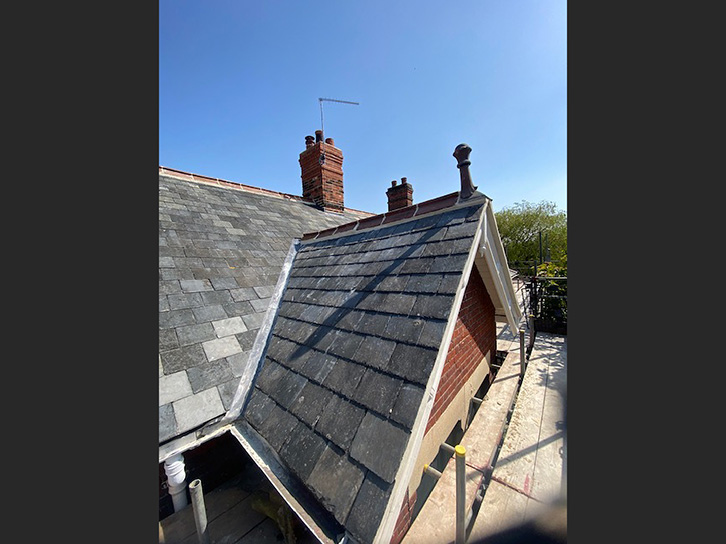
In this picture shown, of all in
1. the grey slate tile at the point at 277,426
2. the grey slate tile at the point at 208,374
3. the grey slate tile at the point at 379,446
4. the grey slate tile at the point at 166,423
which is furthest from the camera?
the grey slate tile at the point at 208,374

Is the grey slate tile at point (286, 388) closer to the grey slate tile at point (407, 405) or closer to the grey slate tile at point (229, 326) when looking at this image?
the grey slate tile at point (407, 405)

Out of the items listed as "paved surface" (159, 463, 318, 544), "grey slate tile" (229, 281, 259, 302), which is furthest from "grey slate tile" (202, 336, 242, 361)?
"paved surface" (159, 463, 318, 544)

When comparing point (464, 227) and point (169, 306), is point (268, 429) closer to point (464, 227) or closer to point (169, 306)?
point (169, 306)

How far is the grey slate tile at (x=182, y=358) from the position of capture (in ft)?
11.4

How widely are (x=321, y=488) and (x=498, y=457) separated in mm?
3376

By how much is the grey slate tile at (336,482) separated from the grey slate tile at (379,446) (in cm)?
10

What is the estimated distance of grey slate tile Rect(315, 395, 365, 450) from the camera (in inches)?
90.7

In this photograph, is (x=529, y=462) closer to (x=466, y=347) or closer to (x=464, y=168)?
(x=466, y=347)

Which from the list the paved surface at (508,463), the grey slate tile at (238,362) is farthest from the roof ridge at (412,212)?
the paved surface at (508,463)

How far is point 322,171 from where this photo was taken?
12477mm

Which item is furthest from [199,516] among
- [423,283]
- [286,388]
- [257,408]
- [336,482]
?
[423,283]

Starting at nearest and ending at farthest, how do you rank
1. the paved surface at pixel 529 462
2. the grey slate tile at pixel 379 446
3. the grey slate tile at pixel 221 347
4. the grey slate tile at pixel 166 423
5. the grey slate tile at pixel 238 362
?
the grey slate tile at pixel 379 446 → the grey slate tile at pixel 166 423 → the paved surface at pixel 529 462 → the grey slate tile at pixel 238 362 → the grey slate tile at pixel 221 347

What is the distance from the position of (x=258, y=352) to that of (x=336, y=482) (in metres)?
2.47

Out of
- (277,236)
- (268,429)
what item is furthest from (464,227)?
(277,236)
